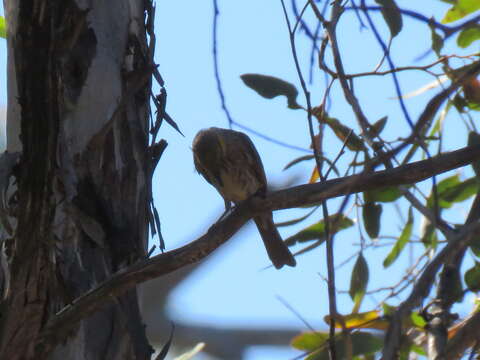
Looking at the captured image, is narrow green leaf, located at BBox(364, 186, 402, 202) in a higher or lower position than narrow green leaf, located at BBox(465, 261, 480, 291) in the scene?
higher

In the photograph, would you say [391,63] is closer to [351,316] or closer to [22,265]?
[22,265]

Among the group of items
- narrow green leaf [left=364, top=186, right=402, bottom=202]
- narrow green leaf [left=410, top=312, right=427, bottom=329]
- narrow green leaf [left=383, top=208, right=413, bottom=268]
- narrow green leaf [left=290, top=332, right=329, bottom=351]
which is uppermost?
narrow green leaf [left=364, top=186, right=402, bottom=202]

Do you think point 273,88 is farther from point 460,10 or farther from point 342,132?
point 460,10

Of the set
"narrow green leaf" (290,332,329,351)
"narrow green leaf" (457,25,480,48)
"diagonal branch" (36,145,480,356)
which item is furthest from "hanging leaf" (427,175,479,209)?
"diagonal branch" (36,145,480,356)

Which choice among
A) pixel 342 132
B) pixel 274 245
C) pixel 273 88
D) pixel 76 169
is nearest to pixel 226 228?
pixel 76 169

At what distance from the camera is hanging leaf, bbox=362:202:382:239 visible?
2664 millimetres

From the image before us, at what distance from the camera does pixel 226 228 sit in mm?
1636

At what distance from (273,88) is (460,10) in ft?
1.75

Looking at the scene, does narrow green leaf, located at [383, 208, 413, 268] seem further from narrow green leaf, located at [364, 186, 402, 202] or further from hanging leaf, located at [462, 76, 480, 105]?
hanging leaf, located at [462, 76, 480, 105]

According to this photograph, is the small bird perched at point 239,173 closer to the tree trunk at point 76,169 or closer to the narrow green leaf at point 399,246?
the narrow green leaf at point 399,246

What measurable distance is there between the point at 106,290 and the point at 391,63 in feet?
2.00

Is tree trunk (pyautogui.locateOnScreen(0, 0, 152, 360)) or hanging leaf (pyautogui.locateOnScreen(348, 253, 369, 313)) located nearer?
tree trunk (pyautogui.locateOnScreen(0, 0, 152, 360))

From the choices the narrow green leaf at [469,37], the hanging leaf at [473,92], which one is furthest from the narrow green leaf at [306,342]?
the narrow green leaf at [469,37]

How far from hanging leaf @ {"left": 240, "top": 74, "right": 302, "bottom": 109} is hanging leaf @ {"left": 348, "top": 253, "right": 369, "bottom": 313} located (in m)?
0.52
